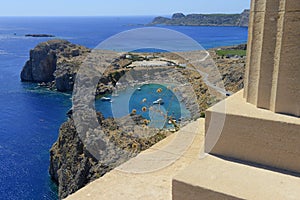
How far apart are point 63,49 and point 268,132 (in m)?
48.2

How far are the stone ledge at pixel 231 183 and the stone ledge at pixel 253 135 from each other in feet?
0.45

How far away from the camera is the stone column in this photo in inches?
126

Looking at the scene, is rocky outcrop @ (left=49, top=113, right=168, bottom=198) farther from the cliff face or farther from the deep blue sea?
the cliff face

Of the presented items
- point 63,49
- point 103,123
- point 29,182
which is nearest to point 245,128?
point 103,123

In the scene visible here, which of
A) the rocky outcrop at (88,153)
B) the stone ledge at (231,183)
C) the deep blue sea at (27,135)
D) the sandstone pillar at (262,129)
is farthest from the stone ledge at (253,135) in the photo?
the deep blue sea at (27,135)

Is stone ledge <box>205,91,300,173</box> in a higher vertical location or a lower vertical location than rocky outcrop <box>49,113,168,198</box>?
higher

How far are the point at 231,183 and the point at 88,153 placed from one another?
491 inches

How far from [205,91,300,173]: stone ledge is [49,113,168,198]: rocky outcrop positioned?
446cm

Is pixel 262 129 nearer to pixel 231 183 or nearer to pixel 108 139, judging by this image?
pixel 231 183

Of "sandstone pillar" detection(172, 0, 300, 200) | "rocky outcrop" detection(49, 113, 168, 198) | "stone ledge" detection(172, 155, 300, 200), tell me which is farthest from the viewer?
"rocky outcrop" detection(49, 113, 168, 198)

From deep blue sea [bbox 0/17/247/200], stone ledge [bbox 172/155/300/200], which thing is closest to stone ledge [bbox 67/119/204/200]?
stone ledge [bbox 172/155/300/200]

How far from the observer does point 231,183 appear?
3033 millimetres

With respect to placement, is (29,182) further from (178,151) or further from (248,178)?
(248,178)

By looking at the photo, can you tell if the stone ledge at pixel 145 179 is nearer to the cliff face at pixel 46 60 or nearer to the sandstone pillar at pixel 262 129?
the sandstone pillar at pixel 262 129
